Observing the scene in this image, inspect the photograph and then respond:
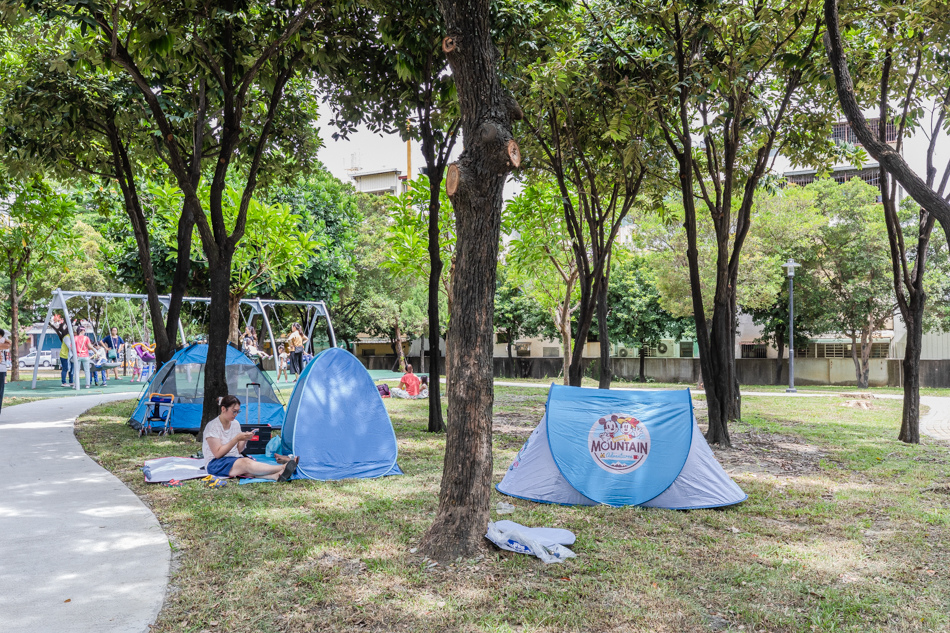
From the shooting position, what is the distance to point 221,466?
701 centimetres

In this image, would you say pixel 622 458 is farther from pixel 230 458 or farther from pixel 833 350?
pixel 833 350

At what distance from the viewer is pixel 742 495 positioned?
617 cm

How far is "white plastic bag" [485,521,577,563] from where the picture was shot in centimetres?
447

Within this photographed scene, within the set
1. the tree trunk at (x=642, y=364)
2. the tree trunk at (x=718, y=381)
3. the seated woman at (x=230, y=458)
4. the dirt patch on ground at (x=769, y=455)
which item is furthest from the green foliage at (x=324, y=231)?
the seated woman at (x=230, y=458)

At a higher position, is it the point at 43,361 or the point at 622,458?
the point at 622,458

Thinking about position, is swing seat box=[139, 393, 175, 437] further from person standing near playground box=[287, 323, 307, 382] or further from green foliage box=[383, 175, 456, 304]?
person standing near playground box=[287, 323, 307, 382]

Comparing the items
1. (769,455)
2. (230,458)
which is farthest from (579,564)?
(769,455)

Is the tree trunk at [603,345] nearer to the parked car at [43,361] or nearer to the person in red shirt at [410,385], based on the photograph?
the person in red shirt at [410,385]

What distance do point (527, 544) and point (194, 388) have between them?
27.3 feet

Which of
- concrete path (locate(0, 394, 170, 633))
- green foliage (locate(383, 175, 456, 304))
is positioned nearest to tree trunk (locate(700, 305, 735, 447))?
concrete path (locate(0, 394, 170, 633))

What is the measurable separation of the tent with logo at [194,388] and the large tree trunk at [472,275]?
22.3ft

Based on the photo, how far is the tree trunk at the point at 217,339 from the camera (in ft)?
30.1

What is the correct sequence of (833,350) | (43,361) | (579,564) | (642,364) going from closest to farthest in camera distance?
(579,564), (642,364), (833,350), (43,361)

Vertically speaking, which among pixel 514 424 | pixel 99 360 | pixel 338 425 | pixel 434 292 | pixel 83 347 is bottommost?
pixel 514 424
